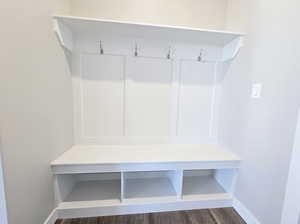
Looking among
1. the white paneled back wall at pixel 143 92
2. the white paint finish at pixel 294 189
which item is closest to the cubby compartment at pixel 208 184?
the white paneled back wall at pixel 143 92

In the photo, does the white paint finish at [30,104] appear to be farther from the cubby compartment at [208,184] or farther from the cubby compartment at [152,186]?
the cubby compartment at [208,184]

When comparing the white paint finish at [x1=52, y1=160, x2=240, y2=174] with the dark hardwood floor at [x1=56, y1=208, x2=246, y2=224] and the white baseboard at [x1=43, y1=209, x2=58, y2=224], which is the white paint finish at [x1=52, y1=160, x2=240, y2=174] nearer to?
the white baseboard at [x1=43, y1=209, x2=58, y2=224]

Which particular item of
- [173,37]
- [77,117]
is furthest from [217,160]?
[77,117]

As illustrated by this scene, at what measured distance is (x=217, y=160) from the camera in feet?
5.40

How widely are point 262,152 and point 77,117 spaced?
189 centimetres

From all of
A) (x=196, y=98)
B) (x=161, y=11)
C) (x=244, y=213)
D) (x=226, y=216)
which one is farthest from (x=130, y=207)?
(x=161, y=11)

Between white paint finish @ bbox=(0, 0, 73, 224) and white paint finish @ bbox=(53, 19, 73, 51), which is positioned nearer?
white paint finish @ bbox=(0, 0, 73, 224)

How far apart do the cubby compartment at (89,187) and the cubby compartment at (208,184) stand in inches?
30.5

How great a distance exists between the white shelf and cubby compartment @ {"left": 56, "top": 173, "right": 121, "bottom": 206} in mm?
213

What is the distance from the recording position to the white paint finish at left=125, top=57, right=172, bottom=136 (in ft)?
6.31

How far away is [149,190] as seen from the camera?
1.79 metres

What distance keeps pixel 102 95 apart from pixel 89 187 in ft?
3.45

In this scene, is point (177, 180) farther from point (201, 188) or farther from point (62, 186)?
point (62, 186)

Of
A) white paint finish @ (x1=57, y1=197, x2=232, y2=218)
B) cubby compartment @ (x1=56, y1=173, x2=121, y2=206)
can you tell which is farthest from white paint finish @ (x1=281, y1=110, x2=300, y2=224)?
cubby compartment @ (x1=56, y1=173, x2=121, y2=206)
